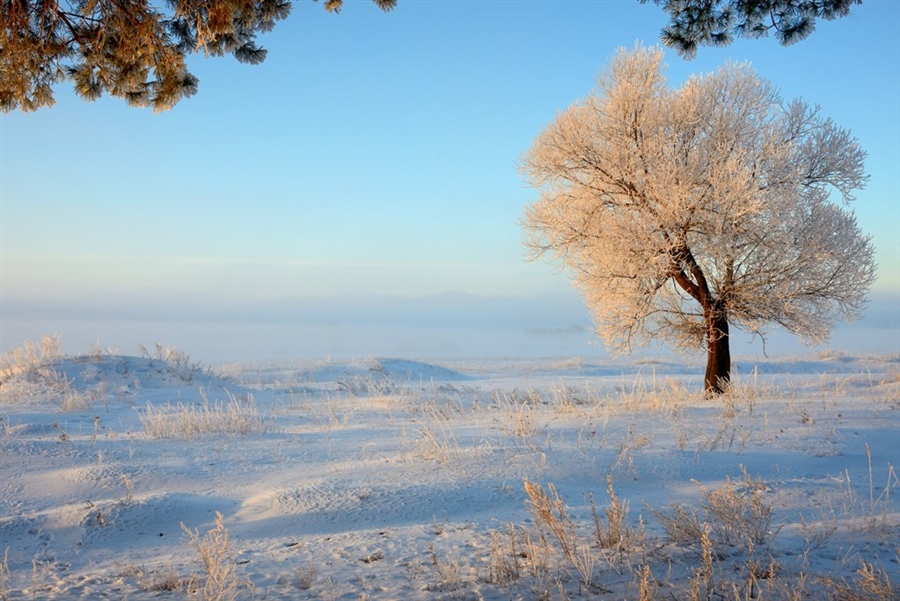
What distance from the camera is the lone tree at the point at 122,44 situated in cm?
675

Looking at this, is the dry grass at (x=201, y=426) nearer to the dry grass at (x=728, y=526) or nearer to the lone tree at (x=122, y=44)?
the lone tree at (x=122, y=44)

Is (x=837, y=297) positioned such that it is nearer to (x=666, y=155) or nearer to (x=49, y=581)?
(x=666, y=155)

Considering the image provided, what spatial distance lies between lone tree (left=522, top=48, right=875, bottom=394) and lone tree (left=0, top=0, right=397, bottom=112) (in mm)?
8271

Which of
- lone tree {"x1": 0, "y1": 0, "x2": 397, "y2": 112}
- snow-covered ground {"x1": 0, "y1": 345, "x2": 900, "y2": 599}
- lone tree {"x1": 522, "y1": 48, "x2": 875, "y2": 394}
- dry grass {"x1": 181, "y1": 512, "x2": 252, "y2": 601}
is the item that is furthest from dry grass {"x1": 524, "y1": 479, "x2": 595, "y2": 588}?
lone tree {"x1": 522, "y1": 48, "x2": 875, "y2": 394}

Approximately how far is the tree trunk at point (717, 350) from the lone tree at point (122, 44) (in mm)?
10380

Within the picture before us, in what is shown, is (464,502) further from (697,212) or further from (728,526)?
A: (697,212)

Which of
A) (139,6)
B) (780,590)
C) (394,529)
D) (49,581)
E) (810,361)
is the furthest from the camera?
(810,361)

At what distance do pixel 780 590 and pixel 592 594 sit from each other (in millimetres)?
955

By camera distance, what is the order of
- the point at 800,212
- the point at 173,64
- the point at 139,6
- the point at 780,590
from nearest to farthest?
1. the point at 780,590
2. the point at 139,6
3. the point at 173,64
4. the point at 800,212

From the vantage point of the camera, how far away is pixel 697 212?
44.3 feet

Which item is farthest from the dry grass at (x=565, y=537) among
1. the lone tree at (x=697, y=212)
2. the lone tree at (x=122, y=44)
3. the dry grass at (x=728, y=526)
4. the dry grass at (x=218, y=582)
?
the lone tree at (x=697, y=212)

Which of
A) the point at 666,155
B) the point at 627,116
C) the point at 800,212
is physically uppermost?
the point at 627,116

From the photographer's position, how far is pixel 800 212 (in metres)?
13.7

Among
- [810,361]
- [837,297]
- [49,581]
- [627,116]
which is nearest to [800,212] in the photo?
[837,297]
